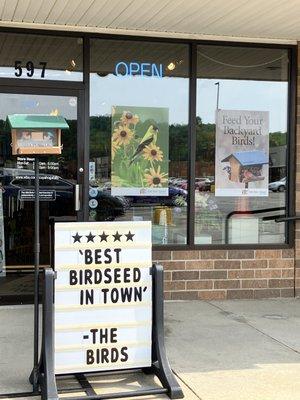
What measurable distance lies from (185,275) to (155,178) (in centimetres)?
123

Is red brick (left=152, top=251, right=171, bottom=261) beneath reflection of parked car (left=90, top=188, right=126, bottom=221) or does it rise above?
beneath

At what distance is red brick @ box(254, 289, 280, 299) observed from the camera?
7406 millimetres

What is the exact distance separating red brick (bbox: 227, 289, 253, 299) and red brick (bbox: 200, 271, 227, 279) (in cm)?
21

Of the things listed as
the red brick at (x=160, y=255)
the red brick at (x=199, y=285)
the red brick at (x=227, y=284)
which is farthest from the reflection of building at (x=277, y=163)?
the red brick at (x=160, y=255)

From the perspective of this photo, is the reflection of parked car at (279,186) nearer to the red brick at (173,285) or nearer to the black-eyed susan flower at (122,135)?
the red brick at (173,285)

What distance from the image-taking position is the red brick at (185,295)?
718 centimetres

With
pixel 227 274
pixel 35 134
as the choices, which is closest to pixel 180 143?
pixel 227 274

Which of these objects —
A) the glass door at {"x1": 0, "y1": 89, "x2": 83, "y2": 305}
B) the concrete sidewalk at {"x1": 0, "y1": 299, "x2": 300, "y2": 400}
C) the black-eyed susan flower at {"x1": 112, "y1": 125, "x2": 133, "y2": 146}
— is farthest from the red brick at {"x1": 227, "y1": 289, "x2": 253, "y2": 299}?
→ the black-eyed susan flower at {"x1": 112, "y1": 125, "x2": 133, "y2": 146}

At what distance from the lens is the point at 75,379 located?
446 cm

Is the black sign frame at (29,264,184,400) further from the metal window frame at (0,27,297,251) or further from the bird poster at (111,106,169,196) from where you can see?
the bird poster at (111,106,169,196)

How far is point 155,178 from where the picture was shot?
23.7 feet

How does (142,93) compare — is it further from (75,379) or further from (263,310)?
(75,379)

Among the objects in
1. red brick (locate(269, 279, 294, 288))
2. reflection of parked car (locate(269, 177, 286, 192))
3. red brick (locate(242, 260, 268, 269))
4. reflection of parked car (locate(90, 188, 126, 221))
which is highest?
reflection of parked car (locate(269, 177, 286, 192))

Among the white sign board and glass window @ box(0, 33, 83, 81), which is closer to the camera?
the white sign board
